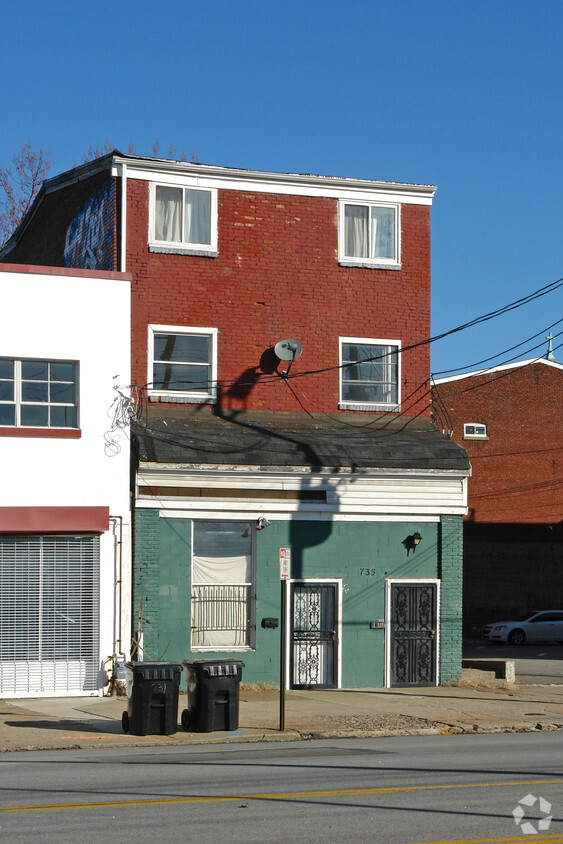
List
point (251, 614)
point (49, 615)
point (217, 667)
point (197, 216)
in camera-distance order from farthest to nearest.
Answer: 1. point (197, 216)
2. point (251, 614)
3. point (49, 615)
4. point (217, 667)

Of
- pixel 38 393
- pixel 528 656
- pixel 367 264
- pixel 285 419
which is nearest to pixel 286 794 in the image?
pixel 38 393

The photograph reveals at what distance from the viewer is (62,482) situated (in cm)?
2045

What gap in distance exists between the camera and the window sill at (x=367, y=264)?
24141 millimetres

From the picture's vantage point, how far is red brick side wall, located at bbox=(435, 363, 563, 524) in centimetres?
4791

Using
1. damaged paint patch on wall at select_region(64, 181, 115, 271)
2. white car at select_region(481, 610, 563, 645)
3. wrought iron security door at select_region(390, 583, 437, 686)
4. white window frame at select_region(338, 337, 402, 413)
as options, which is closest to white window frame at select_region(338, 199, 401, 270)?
white window frame at select_region(338, 337, 402, 413)

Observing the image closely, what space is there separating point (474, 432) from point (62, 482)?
30259mm

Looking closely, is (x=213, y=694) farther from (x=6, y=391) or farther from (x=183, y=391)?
(x=183, y=391)

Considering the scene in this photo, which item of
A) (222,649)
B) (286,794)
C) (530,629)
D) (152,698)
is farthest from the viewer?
(530,629)

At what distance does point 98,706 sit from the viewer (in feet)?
61.8

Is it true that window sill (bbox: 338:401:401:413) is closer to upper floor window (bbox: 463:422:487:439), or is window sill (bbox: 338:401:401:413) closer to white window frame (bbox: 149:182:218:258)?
white window frame (bbox: 149:182:218:258)

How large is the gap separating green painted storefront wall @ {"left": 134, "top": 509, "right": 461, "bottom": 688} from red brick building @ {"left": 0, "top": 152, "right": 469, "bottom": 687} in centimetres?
3

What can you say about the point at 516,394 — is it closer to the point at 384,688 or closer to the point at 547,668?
the point at 547,668

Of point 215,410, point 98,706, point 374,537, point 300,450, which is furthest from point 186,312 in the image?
point 98,706

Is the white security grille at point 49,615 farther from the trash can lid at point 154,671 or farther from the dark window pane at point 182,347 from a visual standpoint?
the trash can lid at point 154,671
